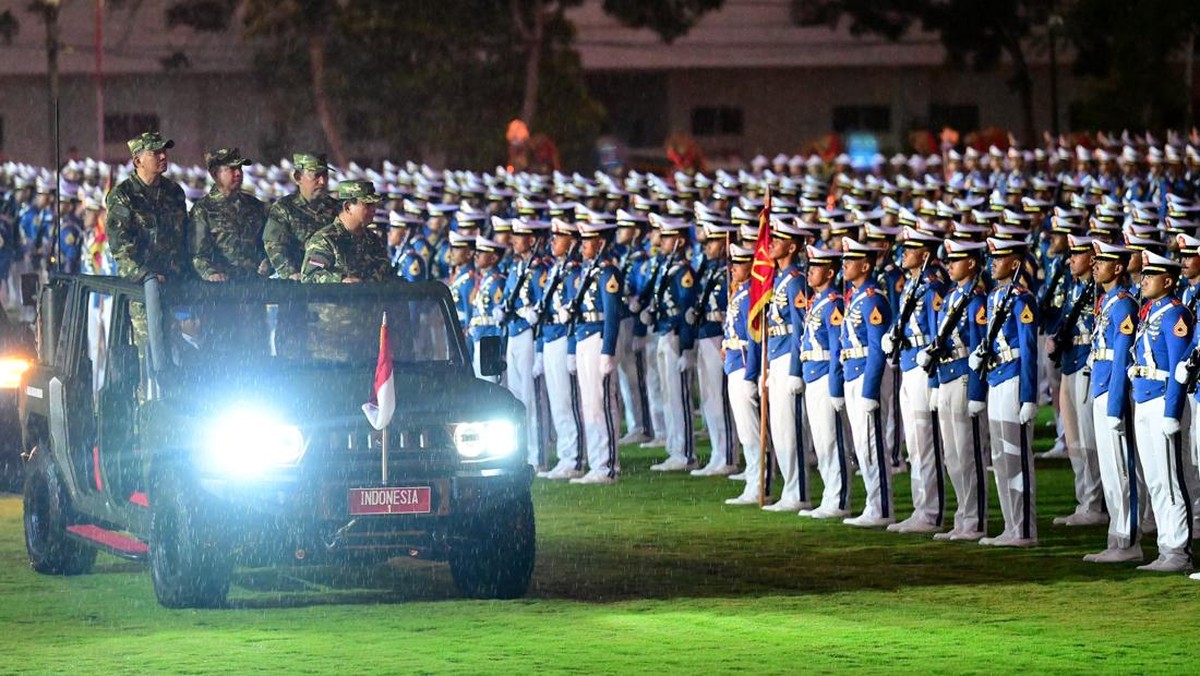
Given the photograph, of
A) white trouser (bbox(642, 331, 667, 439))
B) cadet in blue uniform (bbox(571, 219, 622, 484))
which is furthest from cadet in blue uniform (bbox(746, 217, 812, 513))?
white trouser (bbox(642, 331, 667, 439))

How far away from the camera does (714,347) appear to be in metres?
20.1

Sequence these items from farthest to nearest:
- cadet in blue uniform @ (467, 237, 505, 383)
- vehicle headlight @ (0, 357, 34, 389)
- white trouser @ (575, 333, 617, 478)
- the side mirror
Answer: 1. cadet in blue uniform @ (467, 237, 505, 383)
2. white trouser @ (575, 333, 617, 478)
3. vehicle headlight @ (0, 357, 34, 389)
4. the side mirror

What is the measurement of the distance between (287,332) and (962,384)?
14.1 ft

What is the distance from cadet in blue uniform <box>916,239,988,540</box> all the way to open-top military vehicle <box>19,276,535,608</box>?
3239mm

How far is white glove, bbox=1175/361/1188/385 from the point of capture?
13750 mm

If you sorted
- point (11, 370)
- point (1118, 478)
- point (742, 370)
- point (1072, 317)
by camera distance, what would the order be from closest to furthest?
1. point (1118, 478)
2. point (1072, 317)
3. point (742, 370)
4. point (11, 370)

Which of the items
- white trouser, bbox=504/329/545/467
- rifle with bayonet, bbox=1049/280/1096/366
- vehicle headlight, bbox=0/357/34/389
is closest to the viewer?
rifle with bayonet, bbox=1049/280/1096/366

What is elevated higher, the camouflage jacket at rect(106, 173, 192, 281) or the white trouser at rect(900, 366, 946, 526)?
the camouflage jacket at rect(106, 173, 192, 281)

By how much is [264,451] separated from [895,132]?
5036 cm

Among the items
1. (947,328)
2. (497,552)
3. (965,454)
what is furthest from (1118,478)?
(497,552)

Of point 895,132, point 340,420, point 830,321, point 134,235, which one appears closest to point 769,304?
point 830,321

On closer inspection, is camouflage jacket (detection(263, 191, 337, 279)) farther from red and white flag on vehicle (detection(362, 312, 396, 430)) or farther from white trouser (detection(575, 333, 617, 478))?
white trouser (detection(575, 333, 617, 478))

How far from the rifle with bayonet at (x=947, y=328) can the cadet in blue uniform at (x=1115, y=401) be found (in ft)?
2.87

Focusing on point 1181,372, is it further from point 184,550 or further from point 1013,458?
point 184,550
